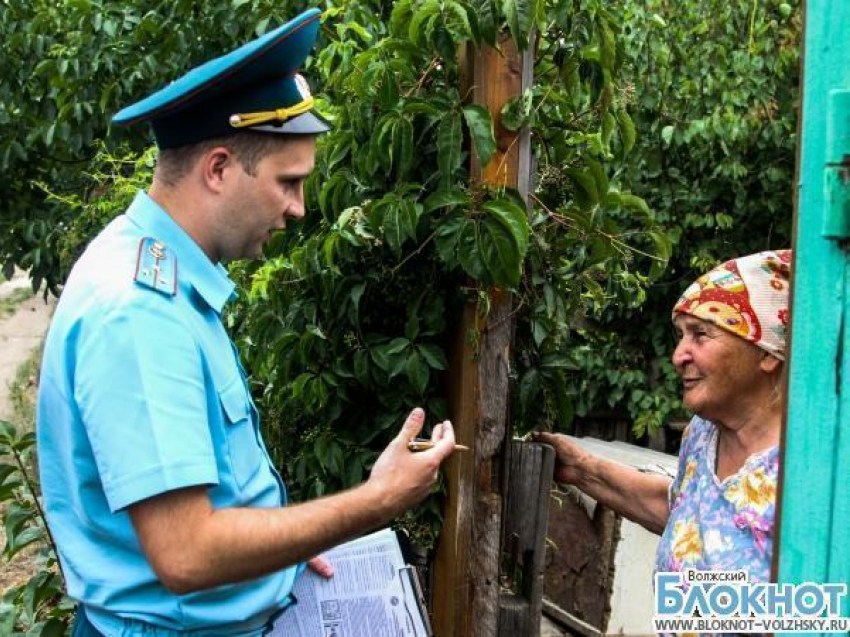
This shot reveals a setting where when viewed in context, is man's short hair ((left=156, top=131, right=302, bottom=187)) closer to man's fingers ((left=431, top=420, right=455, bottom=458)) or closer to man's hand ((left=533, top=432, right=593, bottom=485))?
man's fingers ((left=431, top=420, right=455, bottom=458))

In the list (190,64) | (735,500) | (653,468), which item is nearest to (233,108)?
(735,500)

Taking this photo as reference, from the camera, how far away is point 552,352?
2.50 metres

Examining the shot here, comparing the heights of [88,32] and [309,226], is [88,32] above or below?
above

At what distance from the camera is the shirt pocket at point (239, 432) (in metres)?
1.63

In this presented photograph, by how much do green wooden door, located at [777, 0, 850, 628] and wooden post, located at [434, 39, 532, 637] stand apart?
1.09 meters

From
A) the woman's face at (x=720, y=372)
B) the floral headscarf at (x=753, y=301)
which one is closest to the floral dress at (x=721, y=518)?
the woman's face at (x=720, y=372)

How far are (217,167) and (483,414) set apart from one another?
3.10 feet

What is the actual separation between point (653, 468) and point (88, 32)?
10.0ft

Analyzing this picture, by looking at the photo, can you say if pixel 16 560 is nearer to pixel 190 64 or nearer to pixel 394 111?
pixel 190 64

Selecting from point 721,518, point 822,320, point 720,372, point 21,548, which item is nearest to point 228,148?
point 822,320

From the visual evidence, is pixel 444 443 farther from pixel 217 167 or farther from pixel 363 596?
pixel 217 167

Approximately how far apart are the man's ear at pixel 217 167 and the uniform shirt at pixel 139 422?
0.31 feet

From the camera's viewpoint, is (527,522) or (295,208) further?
(527,522)

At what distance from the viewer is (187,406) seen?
148 centimetres
